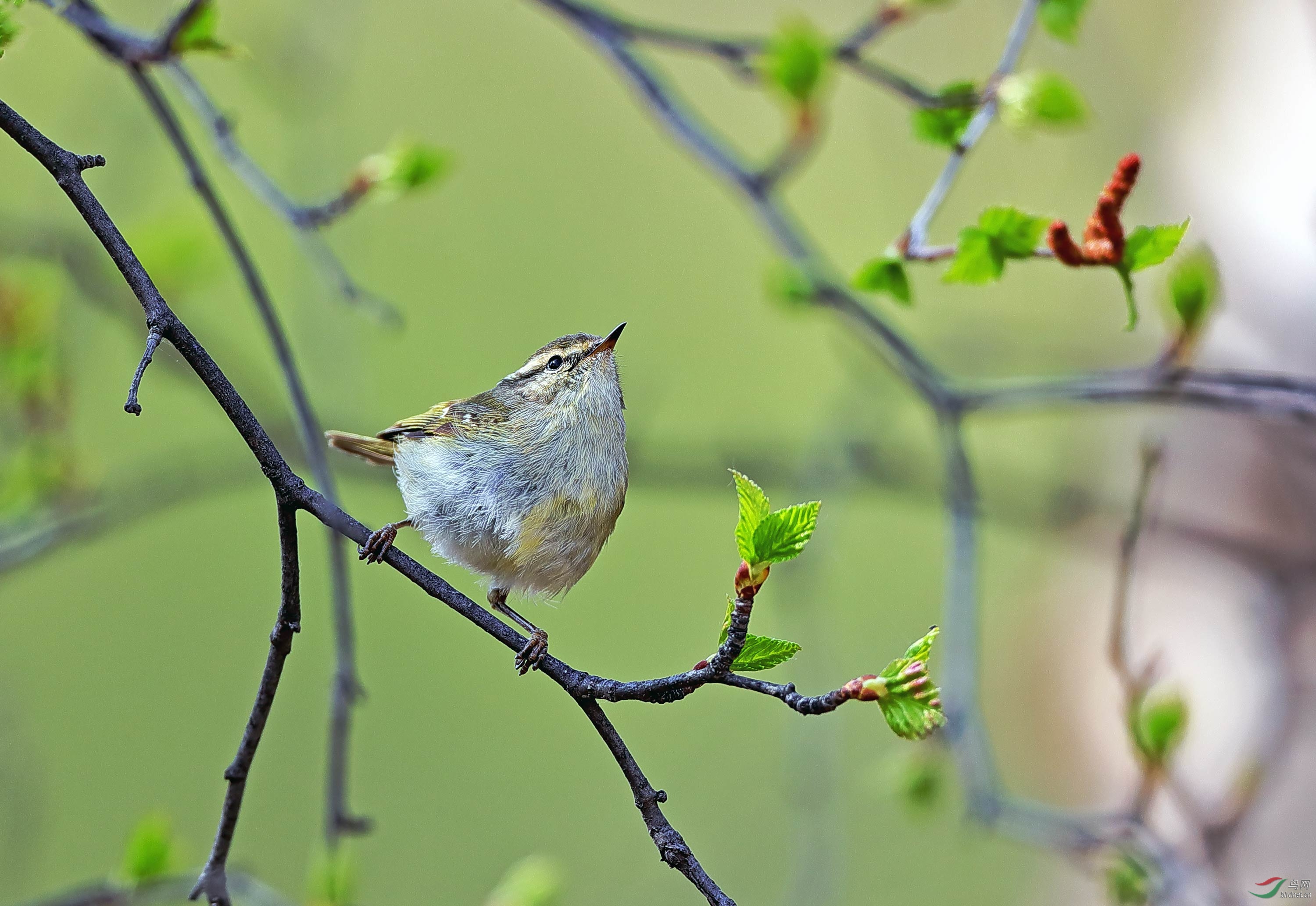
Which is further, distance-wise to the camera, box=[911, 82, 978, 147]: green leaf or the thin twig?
box=[911, 82, 978, 147]: green leaf

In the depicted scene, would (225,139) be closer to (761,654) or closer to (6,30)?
(6,30)

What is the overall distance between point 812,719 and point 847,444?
0.73 metres

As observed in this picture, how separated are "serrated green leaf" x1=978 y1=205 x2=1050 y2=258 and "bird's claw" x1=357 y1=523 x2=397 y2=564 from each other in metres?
0.72

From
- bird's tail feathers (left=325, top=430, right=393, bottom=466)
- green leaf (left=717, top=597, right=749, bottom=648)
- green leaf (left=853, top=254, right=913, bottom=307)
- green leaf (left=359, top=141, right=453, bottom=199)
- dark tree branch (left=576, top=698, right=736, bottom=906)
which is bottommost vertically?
dark tree branch (left=576, top=698, right=736, bottom=906)

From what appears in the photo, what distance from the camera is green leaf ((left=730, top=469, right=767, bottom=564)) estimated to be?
0.78 m

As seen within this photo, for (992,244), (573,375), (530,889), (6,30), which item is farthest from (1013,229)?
(530,889)

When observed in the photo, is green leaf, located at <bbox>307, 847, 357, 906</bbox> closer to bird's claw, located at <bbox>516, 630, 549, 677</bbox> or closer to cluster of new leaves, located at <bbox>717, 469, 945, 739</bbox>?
bird's claw, located at <bbox>516, 630, 549, 677</bbox>

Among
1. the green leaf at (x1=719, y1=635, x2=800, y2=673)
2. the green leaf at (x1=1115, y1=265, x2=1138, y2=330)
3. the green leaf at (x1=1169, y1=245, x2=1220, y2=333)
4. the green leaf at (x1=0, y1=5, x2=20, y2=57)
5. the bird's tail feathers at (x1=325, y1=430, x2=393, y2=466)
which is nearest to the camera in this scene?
the green leaf at (x1=0, y1=5, x2=20, y2=57)

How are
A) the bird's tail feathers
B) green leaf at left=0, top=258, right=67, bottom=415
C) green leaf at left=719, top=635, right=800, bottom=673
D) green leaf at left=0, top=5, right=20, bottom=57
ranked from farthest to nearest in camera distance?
green leaf at left=0, top=258, right=67, bottom=415
the bird's tail feathers
green leaf at left=719, top=635, right=800, bottom=673
green leaf at left=0, top=5, right=20, bottom=57

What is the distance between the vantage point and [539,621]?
2143 millimetres

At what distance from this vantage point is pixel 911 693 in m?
0.82

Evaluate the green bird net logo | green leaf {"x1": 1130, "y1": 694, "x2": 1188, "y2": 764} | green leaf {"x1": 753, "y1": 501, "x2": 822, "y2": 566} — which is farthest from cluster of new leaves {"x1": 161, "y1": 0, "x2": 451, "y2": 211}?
the green bird net logo

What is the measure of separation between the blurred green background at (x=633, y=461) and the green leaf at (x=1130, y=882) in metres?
0.55

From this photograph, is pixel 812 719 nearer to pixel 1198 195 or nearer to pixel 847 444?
pixel 847 444
